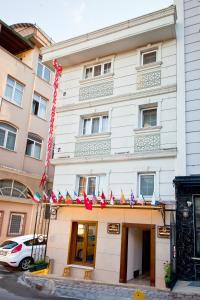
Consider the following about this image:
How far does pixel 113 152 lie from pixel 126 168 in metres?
0.96

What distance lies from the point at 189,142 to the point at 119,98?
3.76m

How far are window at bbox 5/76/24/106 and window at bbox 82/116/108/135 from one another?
723cm

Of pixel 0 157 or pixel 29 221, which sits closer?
pixel 0 157

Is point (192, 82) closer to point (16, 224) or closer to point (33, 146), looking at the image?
point (33, 146)

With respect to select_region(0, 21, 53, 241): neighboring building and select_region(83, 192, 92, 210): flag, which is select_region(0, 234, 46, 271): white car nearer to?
select_region(0, 21, 53, 241): neighboring building

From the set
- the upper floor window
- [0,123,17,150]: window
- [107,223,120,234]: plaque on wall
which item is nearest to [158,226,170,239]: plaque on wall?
[107,223,120,234]: plaque on wall

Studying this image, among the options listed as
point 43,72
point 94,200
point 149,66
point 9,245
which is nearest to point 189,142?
point 149,66

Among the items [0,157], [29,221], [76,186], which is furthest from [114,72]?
[29,221]

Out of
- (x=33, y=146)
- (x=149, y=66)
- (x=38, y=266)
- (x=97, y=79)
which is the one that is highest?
(x=149, y=66)

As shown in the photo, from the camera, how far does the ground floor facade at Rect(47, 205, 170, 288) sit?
10.0m

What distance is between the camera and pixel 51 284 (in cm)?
970

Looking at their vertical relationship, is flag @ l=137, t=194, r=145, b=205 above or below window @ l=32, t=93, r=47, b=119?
below

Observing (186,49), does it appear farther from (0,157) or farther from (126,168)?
(0,157)

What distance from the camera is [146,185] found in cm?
1091
